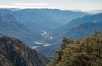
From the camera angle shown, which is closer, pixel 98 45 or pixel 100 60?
pixel 100 60

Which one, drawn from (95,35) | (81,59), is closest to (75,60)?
(81,59)

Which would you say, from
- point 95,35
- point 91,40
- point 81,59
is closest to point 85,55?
point 81,59

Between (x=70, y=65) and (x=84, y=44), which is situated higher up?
(x=84, y=44)

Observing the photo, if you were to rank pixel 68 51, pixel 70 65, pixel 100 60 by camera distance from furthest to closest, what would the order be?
pixel 68 51 < pixel 70 65 < pixel 100 60

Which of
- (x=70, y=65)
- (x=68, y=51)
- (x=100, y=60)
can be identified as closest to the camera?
(x=100, y=60)

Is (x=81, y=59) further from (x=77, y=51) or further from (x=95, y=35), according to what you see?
(x=95, y=35)

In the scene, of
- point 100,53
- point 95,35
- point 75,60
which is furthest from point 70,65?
point 95,35

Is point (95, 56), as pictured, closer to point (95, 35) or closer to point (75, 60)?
point (75, 60)

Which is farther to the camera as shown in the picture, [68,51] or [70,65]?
[68,51]

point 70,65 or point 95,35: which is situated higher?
point 95,35
